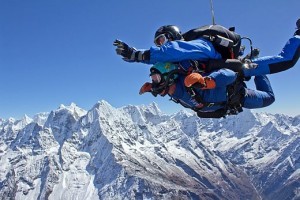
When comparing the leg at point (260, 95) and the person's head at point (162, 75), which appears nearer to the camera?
the person's head at point (162, 75)

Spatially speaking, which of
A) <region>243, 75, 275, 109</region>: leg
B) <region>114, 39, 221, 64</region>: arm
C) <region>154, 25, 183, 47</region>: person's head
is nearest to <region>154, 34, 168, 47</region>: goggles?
<region>154, 25, 183, 47</region>: person's head

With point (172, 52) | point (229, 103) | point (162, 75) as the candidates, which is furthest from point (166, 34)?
point (229, 103)

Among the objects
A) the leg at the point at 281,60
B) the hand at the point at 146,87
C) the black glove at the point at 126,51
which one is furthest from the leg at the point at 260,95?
the black glove at the point at 126,51

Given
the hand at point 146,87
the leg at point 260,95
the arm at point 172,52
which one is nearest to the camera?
the arm at point 172,52

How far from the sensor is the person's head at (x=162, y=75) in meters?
9.34

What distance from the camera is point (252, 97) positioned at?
1057cm

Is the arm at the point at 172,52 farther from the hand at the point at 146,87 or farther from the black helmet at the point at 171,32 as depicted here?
the hand at the point at 146,87

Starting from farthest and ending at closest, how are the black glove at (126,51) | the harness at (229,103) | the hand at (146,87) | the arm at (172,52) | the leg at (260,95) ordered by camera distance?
the leg at (260,95) → the hand at (146,87) → the harness at (229,103) → the black glove at (126,51) → the arm at (172,52)

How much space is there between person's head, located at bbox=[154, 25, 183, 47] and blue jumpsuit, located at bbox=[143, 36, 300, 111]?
1.39 feet

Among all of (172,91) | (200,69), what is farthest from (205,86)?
(172,91)

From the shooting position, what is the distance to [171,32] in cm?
937

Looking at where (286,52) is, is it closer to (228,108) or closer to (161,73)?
(228,108)

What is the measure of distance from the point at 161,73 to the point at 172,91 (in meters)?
0.73

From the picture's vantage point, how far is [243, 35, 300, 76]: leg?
9.96m
